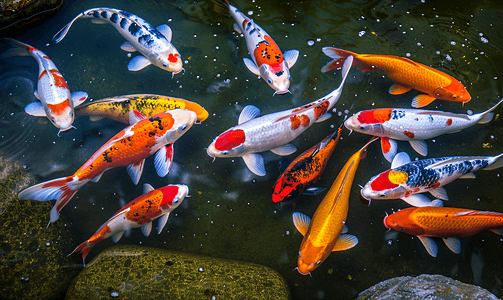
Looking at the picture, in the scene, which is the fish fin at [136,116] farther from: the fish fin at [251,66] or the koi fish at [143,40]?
the fish fin at [251,66]

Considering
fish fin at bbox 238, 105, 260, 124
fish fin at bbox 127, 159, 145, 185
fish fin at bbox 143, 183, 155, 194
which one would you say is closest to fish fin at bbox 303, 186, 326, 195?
fish fin at bbox 238, 105, 260, 124

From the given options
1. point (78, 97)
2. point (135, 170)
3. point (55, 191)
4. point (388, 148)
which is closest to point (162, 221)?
point (135, 170)

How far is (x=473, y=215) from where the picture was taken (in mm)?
2625

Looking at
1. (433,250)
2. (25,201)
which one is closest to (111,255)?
(25,201)

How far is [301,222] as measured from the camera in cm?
286

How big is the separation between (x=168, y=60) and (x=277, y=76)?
116 cm

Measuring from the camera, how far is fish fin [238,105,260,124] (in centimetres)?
301

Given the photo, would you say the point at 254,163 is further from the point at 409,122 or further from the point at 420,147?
the point at 420,147

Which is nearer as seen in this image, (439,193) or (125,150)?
(125,150)

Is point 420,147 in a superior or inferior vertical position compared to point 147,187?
superior

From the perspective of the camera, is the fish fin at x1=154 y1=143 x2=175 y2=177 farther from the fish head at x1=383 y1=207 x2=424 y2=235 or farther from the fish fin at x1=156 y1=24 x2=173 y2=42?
the fish head at x1=383 y1=207 x2=424 y2=235

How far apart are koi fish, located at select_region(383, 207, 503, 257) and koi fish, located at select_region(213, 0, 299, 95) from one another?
1.66 metres

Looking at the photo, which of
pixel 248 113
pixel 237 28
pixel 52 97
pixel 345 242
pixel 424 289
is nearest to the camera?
pixel 424 289

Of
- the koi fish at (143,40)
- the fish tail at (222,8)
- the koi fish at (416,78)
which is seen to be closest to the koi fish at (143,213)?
the koi fish at (143,40)
